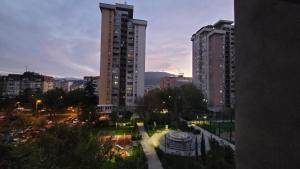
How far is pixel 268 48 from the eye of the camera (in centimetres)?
155

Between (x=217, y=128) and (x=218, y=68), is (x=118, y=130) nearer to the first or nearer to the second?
(x=217, y=128)

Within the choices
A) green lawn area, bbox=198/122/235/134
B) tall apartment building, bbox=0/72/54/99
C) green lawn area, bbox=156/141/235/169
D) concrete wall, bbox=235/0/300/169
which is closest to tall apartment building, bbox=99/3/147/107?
green lawn area, bbox=198/122/235/134

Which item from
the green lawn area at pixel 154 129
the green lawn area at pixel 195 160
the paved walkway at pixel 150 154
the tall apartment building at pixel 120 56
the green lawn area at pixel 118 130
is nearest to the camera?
the green lawn area at pixel 195 160

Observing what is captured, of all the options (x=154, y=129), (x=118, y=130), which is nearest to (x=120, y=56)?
(x=118, y=130)

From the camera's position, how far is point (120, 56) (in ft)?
132

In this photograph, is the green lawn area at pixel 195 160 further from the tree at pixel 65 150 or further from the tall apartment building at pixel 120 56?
Result: the tall apartment building at pixel 120 56

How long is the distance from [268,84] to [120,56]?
39597mm

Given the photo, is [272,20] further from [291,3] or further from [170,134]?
[170,134]

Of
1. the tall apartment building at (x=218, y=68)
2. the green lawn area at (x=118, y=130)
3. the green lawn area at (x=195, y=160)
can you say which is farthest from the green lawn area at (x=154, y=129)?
the tall apartment building at (x=218, y=68)

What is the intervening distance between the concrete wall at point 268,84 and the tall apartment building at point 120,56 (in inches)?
1481

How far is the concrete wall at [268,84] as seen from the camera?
1342 millimetres

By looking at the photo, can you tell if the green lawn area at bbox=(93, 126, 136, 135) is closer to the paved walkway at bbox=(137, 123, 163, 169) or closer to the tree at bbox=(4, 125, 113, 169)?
the paved walkway at bbox=(137, 123, 163, 169)

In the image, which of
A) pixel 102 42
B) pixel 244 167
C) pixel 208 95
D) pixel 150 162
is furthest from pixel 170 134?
pixel 208 95

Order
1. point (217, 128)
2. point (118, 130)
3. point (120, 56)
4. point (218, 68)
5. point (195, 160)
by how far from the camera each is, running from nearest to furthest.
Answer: point (195, 160) → point (118, 130) → point (217, 128) → point (120, 56) → point (218, 68)
